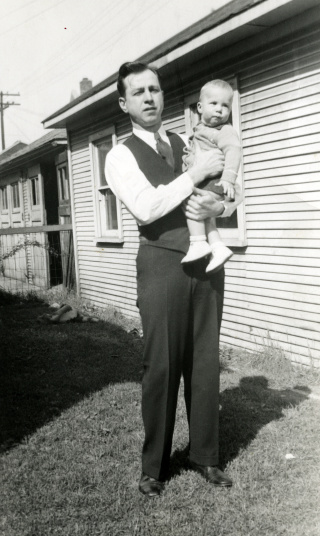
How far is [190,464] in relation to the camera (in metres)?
3.34

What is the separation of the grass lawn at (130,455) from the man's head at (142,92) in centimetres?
202

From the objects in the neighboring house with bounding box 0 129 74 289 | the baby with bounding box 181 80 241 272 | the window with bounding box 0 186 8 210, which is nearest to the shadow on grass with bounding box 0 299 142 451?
the baby with bounding box 181 80 241 272

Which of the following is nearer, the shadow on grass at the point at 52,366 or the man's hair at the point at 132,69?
the man's hair at the point at 132,69

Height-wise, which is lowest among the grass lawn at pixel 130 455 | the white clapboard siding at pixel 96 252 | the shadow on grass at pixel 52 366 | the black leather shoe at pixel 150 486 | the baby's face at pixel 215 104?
the shadow on grass at pixel 52 366

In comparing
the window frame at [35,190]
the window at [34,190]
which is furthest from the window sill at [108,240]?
the window at [34,190]

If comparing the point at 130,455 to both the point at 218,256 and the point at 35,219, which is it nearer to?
the point at 218,256

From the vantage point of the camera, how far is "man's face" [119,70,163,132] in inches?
112

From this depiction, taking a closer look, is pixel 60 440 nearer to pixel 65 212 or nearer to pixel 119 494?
pixel 119 494

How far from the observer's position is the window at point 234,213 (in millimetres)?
6297

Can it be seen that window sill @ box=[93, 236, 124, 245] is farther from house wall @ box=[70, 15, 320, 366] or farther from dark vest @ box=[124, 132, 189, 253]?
dark vest @ box=[124, 132, 189, 253]

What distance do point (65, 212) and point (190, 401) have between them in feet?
34.5

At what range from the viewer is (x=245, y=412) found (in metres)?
4.34

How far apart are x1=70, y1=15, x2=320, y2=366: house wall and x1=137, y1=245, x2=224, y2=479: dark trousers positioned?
9.07 feet

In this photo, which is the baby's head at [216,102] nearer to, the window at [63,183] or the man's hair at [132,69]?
the man's hair at [132,69]
